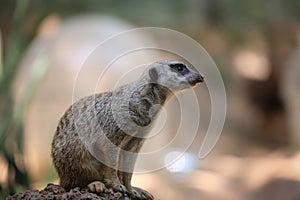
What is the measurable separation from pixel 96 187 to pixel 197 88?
418mm

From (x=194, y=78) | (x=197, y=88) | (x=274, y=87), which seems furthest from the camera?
(x=274, y=87)

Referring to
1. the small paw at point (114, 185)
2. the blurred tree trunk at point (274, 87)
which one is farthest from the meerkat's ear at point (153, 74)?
the blurred tree trunk at point (274, 87)

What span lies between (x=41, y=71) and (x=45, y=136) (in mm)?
287

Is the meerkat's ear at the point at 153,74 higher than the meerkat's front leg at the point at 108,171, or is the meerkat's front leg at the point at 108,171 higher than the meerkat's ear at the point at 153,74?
the meerkat's ear at the point at 153,74

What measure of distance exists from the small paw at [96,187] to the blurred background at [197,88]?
13 cm

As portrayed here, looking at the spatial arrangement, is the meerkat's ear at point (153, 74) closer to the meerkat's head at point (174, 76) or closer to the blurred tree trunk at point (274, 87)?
the meerkat's head at point (174, 76)

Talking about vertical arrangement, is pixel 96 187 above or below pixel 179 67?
below

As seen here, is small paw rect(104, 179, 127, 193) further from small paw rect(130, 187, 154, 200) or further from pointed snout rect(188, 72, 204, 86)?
pointed snout rect(188, 72, 204, 86)

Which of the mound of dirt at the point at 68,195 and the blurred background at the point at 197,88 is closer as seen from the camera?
the mound of dirt at the point at 68,195

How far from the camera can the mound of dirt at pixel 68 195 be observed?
2.82 feet

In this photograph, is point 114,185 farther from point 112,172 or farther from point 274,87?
point 274,87

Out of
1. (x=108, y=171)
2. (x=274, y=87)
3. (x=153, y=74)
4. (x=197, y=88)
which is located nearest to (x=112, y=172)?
(x=108, y=171)

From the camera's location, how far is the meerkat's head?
86 cm

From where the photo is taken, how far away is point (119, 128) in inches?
33.9
